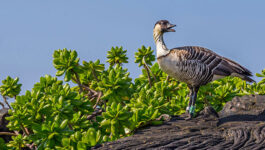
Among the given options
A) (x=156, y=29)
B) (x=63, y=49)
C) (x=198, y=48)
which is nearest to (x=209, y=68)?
(x=198, y=48)

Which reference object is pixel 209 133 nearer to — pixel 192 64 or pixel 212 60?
pixel 192 64

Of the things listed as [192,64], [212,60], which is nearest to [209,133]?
[192,64]

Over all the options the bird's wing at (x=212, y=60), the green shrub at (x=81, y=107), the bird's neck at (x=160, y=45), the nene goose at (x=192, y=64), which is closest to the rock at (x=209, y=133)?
the green shrub at (x=81, y=107)

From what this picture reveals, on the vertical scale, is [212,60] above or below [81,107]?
above

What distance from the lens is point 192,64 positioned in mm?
7434

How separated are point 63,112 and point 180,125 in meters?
2.12

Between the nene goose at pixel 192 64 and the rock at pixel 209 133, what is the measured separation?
0.59 m

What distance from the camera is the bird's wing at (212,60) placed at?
7.54m

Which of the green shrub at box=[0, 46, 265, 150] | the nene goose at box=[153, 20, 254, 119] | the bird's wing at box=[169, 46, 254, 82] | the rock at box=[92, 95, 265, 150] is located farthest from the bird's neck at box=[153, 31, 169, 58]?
the rock at box=[92, 95, 265, 150]

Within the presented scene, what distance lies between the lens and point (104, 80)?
718 centimetres

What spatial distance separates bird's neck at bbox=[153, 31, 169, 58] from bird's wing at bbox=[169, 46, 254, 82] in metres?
0.15

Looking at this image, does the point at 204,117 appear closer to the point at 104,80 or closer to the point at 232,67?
the point at 232,67

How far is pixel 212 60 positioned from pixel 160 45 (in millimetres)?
1116

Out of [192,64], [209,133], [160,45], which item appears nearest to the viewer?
[209,133]
